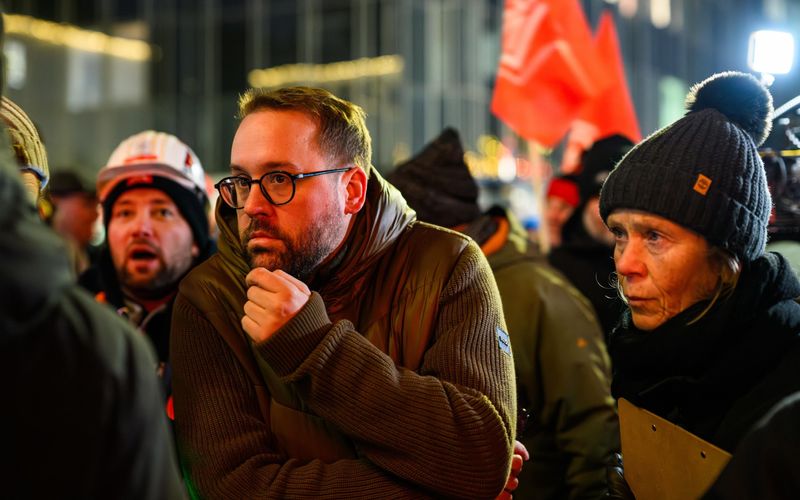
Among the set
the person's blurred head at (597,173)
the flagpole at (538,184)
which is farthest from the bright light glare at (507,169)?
the person's blurred head at (597,173)

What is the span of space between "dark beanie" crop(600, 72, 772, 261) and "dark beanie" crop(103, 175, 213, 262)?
230cm

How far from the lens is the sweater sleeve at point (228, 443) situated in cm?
237

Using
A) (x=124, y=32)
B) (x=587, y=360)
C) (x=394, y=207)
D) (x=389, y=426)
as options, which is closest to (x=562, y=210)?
(x=587, y=360)

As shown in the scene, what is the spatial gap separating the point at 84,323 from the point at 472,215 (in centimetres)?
338

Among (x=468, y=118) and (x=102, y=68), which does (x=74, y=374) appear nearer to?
(x=468, y=118)

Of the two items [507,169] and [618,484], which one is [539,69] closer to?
[618,484]

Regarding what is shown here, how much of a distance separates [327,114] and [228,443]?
1.05 meters

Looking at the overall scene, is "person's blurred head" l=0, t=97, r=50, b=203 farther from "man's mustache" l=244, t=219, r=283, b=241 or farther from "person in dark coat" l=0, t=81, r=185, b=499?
"person in dark coat" l=0, t=81, r=185, b=499

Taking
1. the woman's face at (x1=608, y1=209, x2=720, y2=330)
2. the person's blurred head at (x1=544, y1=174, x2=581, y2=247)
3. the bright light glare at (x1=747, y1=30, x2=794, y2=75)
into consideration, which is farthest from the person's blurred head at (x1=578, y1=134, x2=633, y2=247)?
the woman's face at (x1=608, y1=209, x2=720, y2=330)

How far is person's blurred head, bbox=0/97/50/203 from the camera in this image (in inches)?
99.9

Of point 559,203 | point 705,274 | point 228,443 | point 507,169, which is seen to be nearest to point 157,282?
point 228,443

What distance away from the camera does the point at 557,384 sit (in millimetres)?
3945

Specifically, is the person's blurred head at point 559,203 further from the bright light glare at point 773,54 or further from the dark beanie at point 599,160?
the bright light glare at point 773,54

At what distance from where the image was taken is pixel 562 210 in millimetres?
7715
